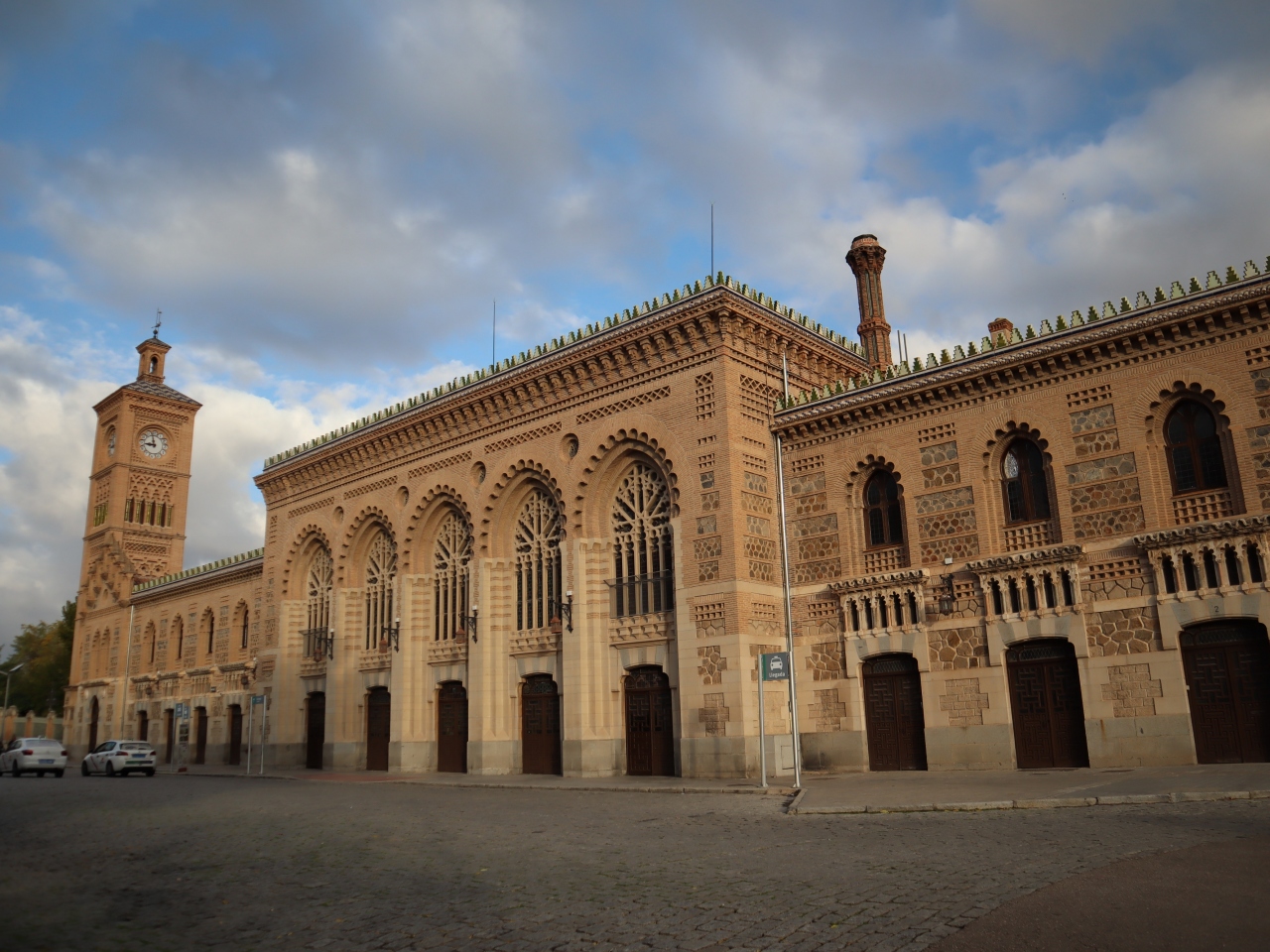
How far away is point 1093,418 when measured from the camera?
21172mm

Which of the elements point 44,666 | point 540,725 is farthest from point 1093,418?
point 44,666

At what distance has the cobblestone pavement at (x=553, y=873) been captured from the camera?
304 inches

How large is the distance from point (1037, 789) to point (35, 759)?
118 ft

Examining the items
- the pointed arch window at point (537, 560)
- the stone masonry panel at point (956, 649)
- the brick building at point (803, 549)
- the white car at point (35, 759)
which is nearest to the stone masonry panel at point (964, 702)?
the brick building at point (803, 549)

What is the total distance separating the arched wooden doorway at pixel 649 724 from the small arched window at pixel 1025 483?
9.66 metres

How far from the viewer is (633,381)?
2764cm

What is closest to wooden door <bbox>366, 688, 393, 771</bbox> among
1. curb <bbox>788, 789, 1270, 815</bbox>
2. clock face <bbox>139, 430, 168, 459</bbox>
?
curb <bbox>788, 789, 1270, 815</bbox>

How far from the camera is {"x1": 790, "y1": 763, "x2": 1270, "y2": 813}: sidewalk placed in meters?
14.5

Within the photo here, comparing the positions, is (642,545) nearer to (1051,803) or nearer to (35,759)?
(1051,803)

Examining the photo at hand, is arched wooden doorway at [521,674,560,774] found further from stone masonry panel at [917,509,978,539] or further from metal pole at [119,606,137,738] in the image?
metal pole at [119,606,137,738]

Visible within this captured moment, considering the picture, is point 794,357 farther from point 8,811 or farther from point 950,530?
point 8,811

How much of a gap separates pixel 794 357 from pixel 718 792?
1265cm

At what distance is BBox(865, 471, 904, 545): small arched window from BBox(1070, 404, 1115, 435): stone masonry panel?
447cm

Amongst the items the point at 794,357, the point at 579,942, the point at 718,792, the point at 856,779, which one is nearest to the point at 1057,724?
the point at 856,779
